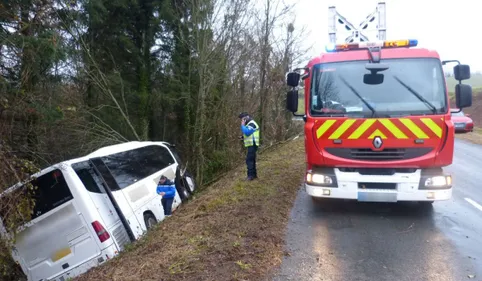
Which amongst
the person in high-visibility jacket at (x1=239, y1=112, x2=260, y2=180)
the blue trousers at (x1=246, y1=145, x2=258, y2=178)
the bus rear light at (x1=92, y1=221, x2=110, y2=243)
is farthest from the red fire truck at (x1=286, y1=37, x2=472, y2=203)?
the bus rear light at (x1=92, y1=221, x2=110, y2=243)

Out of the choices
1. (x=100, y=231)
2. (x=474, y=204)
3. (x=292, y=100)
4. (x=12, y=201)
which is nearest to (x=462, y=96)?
(x=474, y=204)

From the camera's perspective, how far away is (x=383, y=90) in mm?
5777

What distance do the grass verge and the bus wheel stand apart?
1.33 m

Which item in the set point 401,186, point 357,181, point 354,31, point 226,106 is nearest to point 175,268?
point 357,181

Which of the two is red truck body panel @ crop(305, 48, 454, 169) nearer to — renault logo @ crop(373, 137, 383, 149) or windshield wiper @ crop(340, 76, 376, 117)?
renault logo @ crop(373, 137, 383, 149)

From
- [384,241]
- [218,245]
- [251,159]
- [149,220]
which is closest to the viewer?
[218,245]

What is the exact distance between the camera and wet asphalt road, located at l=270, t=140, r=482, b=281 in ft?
13.6

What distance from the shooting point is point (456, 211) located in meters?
6.51

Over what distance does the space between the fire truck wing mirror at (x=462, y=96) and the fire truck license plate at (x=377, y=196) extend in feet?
6.01

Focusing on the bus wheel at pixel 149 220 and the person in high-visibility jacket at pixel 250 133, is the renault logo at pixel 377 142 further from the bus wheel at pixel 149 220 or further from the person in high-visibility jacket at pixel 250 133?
the bus wheel at pixel 149 220

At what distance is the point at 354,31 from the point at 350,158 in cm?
340

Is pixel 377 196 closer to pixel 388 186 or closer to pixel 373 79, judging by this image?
pixel 388 186

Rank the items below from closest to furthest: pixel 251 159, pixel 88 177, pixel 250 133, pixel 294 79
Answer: pixel 294 79 < pixel 88 177 < pixel 250 133 < pixel 251 159

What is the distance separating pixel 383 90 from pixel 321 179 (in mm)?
1680
